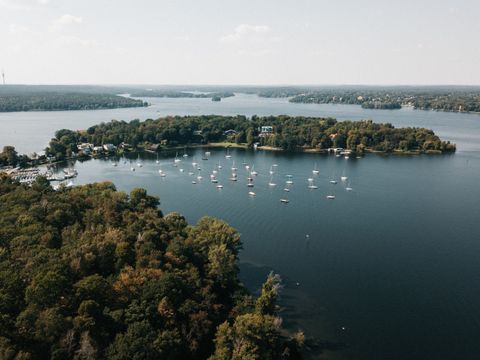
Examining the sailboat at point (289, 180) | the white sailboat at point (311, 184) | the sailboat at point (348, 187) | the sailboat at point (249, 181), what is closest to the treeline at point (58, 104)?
the sailboat at point (249, 181)

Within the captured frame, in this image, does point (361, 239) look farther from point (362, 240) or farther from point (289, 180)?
point (289, 180)

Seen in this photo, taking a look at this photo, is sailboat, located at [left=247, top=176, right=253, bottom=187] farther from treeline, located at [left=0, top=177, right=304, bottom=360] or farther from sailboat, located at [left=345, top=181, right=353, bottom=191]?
treeline, located at [left=0, top=177, right=304, bottom=360]

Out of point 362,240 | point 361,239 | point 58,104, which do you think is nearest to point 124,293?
point 362,240

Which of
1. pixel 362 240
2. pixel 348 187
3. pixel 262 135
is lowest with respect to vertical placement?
pixel 362 240

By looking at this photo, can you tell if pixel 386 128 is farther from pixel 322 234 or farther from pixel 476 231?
pixel 322 234

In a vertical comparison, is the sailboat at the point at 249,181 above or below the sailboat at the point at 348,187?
above

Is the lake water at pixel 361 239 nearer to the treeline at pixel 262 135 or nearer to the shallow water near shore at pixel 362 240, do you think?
the shallow water near shore at pixel 362 240
